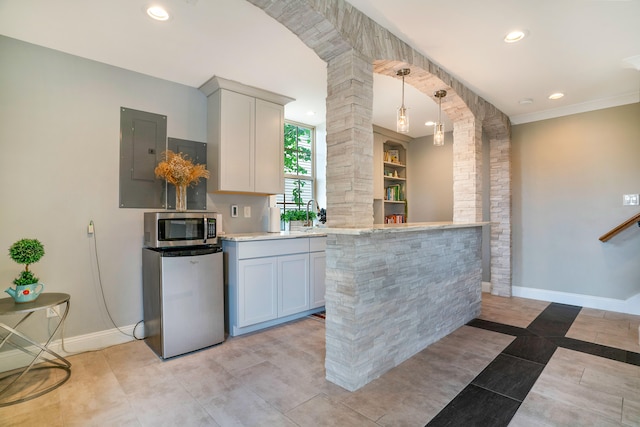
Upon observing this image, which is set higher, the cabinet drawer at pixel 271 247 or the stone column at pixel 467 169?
the stone column at pixel 467 169

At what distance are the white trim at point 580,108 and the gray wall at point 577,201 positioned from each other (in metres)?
0.06

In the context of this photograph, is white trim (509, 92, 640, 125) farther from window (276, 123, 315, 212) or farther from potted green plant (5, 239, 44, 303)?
potted green plant (5, 239, 44, 303)

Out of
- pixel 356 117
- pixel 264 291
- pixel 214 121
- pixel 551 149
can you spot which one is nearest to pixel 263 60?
pixel 214 121

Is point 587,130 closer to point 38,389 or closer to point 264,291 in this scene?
point 264,291

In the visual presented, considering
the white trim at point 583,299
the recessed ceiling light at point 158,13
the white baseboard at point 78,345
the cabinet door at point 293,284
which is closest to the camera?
the recessed ceiling light at point 158,13

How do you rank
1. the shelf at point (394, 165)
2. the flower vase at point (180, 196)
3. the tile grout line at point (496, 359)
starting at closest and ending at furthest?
the tile grout line at point (496, 359), the flower vase at point (180, 196), the shelf at point (394, 165)

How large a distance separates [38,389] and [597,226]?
18.3 feet

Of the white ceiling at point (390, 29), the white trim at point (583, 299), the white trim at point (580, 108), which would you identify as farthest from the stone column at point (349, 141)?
the white trim at point (583, 299)

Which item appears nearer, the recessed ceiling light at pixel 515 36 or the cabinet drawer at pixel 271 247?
the recessed ceiling light at pixel 515 36

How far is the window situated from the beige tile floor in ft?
7.20

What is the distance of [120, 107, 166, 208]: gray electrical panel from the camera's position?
283 centimetres

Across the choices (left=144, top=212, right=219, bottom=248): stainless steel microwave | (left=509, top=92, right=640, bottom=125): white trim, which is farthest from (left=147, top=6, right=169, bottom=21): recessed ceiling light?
(left=509, top=92, right=640, bottom=125): white trim

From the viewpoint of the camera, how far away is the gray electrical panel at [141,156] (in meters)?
2.83

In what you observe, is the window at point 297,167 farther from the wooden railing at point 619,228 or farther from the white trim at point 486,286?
the wooden railing at point 619,228
